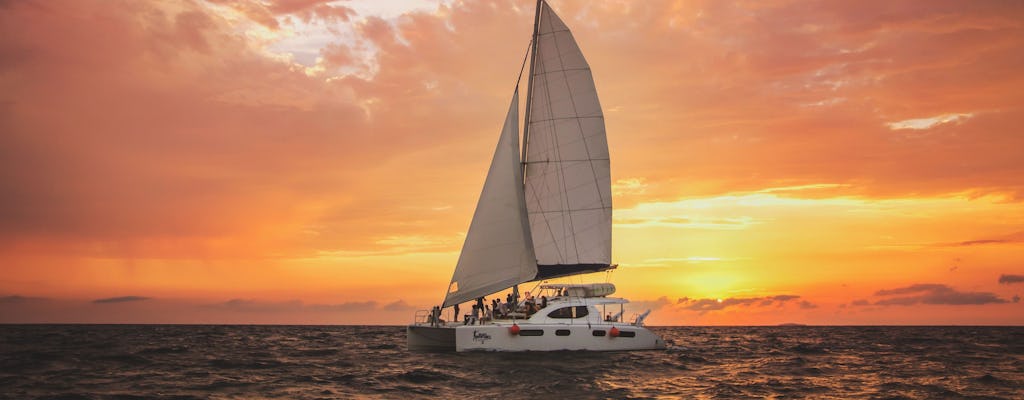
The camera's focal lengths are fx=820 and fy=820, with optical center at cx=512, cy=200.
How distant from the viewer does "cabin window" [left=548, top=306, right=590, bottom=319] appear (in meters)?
36.1

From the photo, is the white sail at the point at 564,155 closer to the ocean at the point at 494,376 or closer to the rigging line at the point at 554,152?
the rigging line at the point at 554,152

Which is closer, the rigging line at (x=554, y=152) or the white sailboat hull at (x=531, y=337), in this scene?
the white sailboat hull at (x=531, y=337)

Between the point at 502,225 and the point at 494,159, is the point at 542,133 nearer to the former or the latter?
the point at 494,159

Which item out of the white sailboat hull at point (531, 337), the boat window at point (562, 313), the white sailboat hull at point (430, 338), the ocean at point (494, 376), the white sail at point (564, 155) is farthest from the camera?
the white sail at point (564, 155)

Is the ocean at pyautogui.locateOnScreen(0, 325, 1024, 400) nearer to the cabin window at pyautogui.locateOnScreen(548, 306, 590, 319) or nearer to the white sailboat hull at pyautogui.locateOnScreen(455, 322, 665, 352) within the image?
the white sailboat hull at pyautogui.locateOnScreen(455, 322, 665, 352)

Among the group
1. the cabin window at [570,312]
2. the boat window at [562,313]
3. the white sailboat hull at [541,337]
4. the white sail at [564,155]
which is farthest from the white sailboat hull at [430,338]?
the white sail at [564,155]

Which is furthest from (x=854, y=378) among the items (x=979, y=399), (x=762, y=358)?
(x=762, y=358)

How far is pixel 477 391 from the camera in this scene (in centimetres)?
2630

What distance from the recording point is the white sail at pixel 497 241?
3672 cm

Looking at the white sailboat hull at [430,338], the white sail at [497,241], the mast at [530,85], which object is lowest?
the white sailboat hull at [430,338]

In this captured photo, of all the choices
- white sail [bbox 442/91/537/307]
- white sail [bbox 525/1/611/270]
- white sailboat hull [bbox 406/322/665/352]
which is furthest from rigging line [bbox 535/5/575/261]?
white sailboat hull [bbox 406/322/665/352]

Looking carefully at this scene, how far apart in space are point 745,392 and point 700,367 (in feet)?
29.5

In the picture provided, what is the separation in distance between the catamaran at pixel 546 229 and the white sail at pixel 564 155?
0.05 m

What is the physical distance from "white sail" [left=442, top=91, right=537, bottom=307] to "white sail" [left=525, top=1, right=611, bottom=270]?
221 cm
